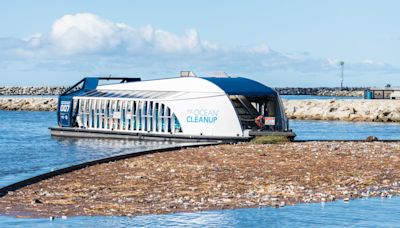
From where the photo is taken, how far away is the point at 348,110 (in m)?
86.5

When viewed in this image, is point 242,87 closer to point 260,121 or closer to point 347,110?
point 260,121

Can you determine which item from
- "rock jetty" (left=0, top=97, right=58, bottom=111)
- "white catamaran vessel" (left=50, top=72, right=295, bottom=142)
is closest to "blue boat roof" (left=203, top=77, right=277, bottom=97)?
"white catamaran vessel" (left=50, top=72, right=295, bottom=142)

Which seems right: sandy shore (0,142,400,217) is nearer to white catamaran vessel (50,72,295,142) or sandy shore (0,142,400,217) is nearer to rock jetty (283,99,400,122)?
white catamaran vessel (50,72,295,142)

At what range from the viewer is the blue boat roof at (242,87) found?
42191mm

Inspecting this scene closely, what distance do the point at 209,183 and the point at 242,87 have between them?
21630 mm

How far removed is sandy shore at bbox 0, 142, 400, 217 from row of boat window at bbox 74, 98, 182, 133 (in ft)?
46.8

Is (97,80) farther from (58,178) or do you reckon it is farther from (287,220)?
(287,220)

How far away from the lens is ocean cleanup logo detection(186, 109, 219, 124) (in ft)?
139

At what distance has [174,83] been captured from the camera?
46.6 meters

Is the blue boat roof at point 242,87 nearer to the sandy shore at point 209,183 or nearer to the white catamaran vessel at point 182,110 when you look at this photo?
the white catamaran vessel at point 182,110

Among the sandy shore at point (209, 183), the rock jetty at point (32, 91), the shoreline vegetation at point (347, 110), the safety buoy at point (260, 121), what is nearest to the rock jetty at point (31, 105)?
the shoreline vegetation at point (347, 110)

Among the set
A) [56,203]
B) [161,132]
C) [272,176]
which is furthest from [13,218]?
[161,132]

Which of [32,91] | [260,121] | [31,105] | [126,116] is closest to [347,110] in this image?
[126,116]

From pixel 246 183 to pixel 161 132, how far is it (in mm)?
23899
